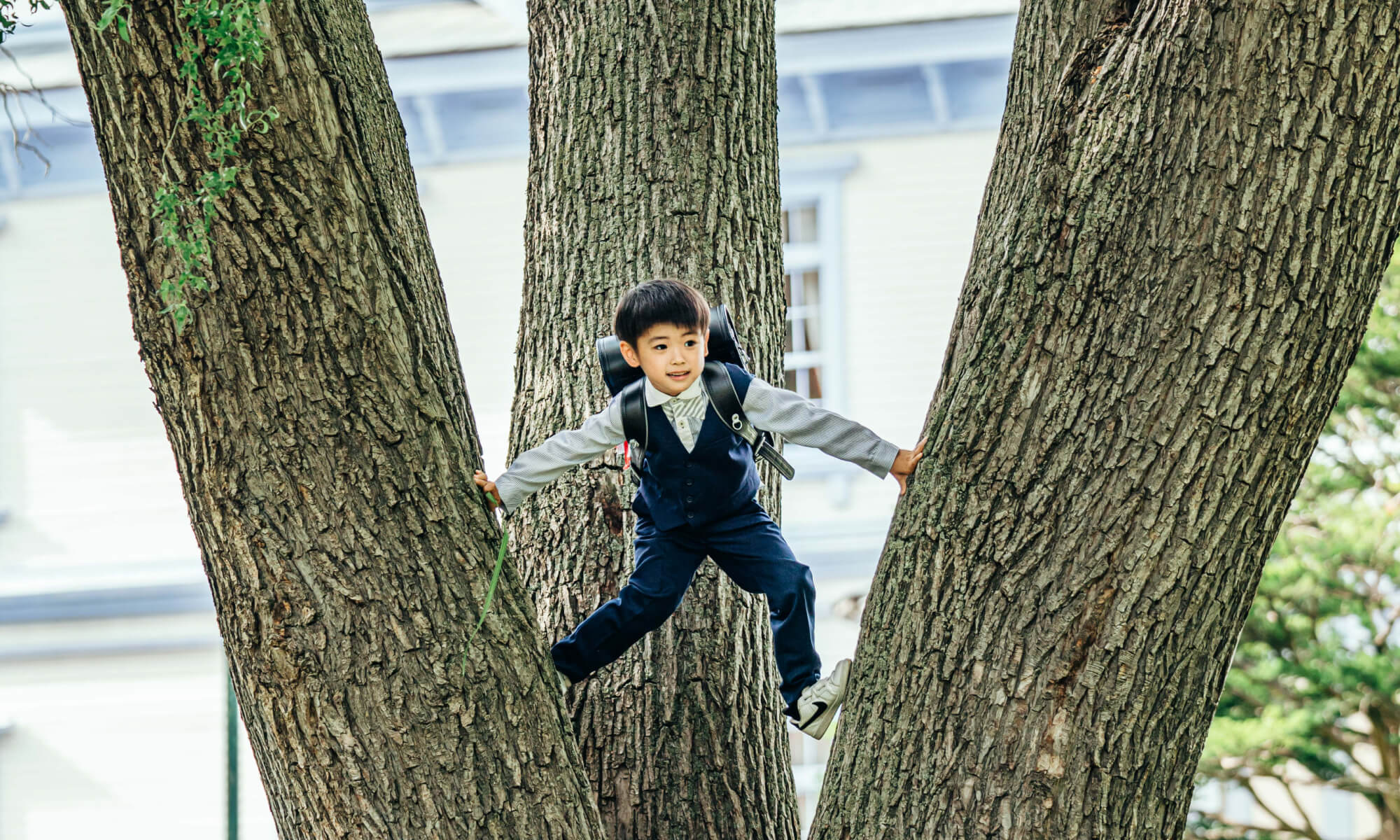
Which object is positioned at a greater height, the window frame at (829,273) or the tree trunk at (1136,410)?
the window frame at (829,273)

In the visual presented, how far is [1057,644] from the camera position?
6.27 ft

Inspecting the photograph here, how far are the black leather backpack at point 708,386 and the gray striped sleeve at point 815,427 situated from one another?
0.12 feet

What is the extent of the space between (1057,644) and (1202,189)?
716 mm

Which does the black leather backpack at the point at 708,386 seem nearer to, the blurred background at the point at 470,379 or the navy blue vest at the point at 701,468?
the navy blue vest at the point at 701,468

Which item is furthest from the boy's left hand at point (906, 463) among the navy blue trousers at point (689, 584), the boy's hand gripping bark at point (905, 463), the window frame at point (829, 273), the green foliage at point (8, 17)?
the window frame at point (829, 273)

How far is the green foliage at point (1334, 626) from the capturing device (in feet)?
21.9

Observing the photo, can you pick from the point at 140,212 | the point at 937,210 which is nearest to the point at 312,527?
the point at 140,212

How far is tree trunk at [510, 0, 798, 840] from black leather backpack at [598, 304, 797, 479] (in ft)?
1.00

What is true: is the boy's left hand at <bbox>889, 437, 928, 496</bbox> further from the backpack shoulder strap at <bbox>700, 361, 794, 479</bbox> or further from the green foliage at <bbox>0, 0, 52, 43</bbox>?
the green foliage at <bbox>0, 0, 52, 43</bbox>

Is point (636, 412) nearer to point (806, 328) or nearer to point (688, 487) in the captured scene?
point (688, 487)

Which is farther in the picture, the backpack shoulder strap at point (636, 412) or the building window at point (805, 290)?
the building window at point (805, 290)

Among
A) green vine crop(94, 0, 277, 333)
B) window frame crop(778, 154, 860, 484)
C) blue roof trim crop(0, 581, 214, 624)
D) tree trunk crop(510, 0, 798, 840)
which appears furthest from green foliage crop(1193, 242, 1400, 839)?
blue roof trim crop(0, 581, 214, 624)

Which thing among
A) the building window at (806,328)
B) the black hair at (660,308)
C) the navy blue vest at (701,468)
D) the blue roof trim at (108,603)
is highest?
the building window at (806,328)

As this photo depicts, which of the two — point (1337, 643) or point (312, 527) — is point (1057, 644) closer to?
point (312, 527)
